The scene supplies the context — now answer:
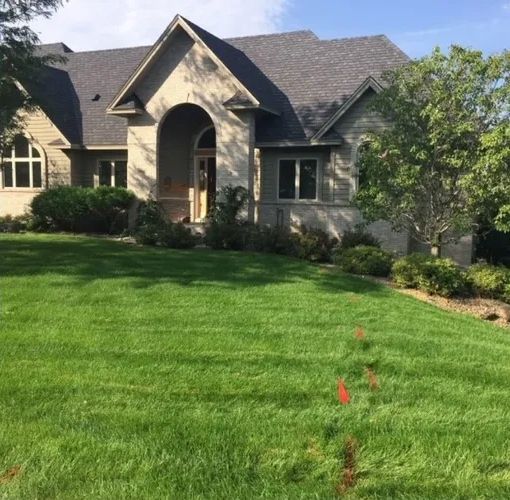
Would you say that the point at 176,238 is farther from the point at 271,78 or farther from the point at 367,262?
the point at 271,78

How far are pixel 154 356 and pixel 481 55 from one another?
8945mm

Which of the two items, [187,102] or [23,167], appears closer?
[187,102]

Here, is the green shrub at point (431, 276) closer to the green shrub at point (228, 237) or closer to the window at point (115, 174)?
the green shrub at point (228, 237)

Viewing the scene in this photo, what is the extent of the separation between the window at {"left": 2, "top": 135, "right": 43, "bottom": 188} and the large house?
4 centimetres

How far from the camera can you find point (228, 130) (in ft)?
63.3

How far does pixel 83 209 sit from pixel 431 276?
1259 centimetres

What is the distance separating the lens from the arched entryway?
851 inches

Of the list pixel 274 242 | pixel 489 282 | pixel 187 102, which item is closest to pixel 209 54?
pixel 187 102

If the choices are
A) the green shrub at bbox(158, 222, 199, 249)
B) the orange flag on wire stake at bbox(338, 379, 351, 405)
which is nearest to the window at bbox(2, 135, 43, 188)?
the green shrub at bbox(158, 222, 199, 249)

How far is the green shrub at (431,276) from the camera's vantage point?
1105 centimetres

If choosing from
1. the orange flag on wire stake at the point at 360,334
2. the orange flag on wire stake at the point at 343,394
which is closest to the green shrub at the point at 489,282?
the orange flag on wire stake at the point at 360,334

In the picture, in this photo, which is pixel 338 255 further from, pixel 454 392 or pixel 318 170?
pixel 454 392

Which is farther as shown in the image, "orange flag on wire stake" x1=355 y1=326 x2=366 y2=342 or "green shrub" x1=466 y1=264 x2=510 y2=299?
"green shrub" x1=466 y1=264 x2=510 y2=299

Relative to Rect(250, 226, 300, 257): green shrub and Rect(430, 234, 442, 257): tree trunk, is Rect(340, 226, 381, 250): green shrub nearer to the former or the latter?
Rect(250, 226, 300, 257): green shrub
